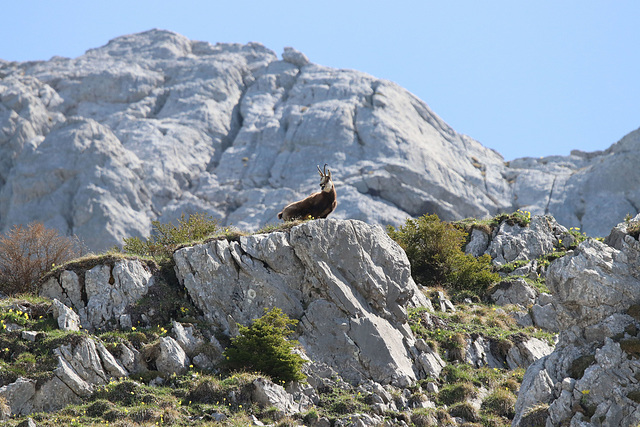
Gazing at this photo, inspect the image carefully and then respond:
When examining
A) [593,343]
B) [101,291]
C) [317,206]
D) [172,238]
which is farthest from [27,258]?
[593,343]

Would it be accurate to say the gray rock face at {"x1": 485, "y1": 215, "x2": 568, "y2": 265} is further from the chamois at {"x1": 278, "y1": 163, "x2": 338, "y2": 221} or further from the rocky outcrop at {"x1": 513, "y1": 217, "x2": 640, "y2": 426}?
the rocky outcrop at {"x1": 513, "y1": 217, "x2": 640, "y2": 426}

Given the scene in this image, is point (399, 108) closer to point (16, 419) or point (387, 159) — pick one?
point (387, 159)

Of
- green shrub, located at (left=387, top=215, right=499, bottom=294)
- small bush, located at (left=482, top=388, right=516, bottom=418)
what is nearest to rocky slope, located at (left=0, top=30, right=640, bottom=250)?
green shrub, located at (left=387, top=215, right=499, bottom=294)

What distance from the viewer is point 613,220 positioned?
5962 centimetres

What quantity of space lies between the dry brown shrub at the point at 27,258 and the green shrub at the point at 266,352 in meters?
7.11

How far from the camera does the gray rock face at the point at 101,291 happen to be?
59.6 feet

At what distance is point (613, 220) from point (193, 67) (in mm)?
55958

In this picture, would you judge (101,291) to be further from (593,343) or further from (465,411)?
(593,343)

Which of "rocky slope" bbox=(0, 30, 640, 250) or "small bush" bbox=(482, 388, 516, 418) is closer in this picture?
"small bush" bbox=(482, 388, 516, 418)

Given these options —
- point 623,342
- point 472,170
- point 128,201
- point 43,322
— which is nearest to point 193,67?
point 128,201

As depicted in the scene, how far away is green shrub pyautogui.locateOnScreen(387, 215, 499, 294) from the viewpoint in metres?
25.0

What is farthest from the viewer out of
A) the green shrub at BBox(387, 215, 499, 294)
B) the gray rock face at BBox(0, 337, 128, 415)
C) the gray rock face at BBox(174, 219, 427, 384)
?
the green shrub at BBox(387, 215, 499, 294)

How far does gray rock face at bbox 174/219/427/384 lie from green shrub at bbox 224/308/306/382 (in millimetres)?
1438

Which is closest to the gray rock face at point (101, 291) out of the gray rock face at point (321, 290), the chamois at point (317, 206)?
the gray rock face at point (321, 290)
